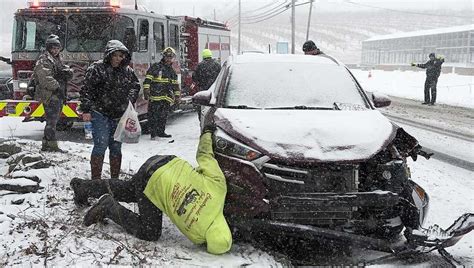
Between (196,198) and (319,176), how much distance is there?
39.1 inches

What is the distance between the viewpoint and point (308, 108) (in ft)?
16.9

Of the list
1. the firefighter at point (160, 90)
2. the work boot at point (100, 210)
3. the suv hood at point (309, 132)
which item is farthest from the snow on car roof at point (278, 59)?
the firefighter at point (160, 90)

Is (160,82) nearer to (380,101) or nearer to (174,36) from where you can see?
(174,36)

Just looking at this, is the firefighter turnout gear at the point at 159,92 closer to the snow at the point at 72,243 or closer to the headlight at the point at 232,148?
the snow at the point at 72,243

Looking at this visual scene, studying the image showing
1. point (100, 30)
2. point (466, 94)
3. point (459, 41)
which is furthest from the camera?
point (459, 41)

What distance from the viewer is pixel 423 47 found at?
60688 millimetres

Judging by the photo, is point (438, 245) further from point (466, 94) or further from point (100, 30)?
point (466, 94)

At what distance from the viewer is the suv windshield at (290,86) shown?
17.3 ft

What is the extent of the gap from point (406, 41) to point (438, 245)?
66531 mm

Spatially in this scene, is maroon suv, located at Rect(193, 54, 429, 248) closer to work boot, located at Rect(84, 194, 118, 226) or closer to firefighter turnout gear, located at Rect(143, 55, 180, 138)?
work boot, located at Rect(84, 194, 118, 226)

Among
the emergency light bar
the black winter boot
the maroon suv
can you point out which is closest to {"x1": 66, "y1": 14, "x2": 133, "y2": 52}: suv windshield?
the emergency light bar

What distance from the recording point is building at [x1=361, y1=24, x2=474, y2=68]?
5100cm

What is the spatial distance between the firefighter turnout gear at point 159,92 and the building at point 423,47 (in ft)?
142

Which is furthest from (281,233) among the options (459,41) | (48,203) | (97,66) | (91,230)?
(459,41)
